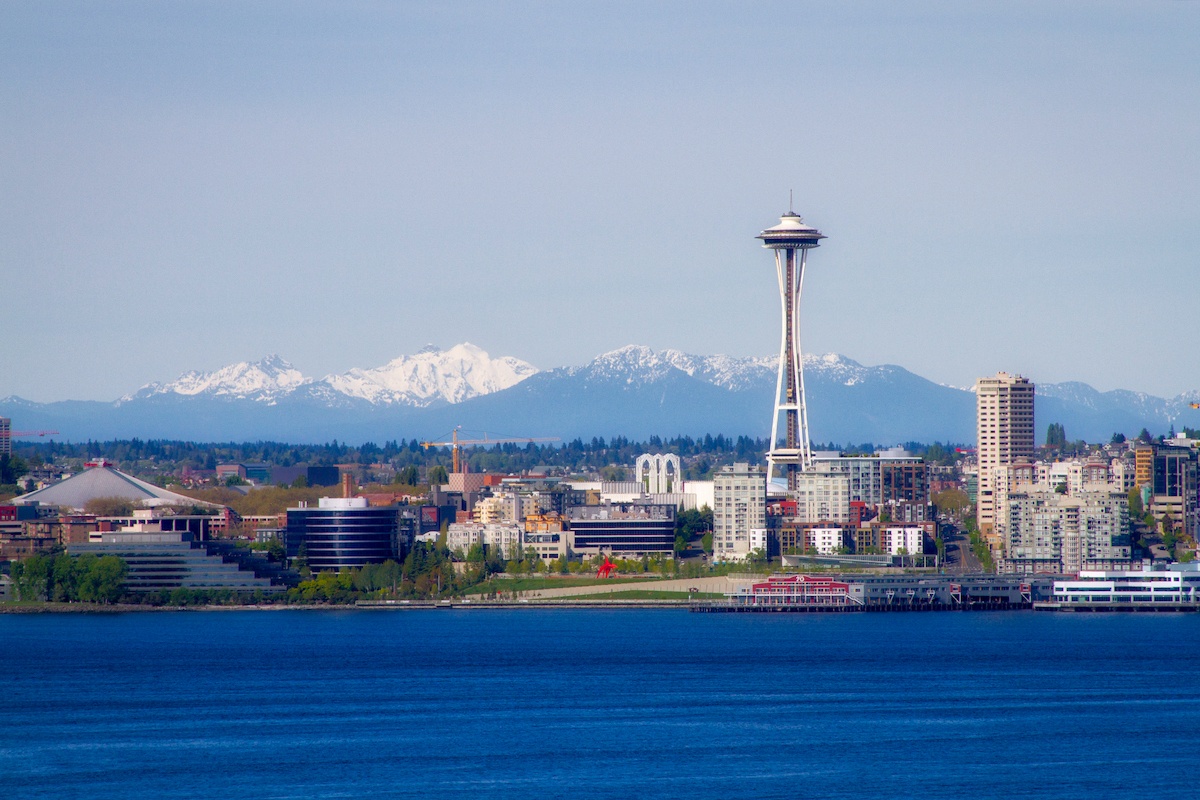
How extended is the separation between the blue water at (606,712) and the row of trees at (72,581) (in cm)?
1209

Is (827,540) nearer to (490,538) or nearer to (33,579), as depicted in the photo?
(490,538)

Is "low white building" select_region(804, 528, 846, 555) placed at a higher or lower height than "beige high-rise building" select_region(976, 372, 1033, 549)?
lower

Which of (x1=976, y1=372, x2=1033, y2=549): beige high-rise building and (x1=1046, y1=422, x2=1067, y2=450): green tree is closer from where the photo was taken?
(x1=976, y1=372, x2=1033, y2=549): beige high-rise building

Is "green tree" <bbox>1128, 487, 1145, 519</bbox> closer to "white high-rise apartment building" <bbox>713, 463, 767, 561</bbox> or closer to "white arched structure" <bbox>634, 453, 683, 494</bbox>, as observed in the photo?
"white high-rise apartment building" <bbox>713, 463, 767, 561</bbox>

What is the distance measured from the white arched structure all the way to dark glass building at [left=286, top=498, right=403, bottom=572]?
31.1 metres

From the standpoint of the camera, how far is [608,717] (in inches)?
1678

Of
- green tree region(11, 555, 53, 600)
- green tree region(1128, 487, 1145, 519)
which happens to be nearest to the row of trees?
green tree region(11, 555, 53, 600)

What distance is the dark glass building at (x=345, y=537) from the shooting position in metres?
85.2

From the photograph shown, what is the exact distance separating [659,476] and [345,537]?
134 ft

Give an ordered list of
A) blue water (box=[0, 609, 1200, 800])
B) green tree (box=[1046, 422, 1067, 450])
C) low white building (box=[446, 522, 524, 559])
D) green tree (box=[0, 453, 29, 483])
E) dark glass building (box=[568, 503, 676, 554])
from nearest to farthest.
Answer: blue water (box=[0, 609, 1200, 800])
low white building (box=[446, 522, 524, 559])
dark glass building (box=[568, 503, 676, 554])
green tree (box=[0, 453, 29, 483])
green tree (box=[1046, 422, 1067, 450])

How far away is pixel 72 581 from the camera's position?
77.9m

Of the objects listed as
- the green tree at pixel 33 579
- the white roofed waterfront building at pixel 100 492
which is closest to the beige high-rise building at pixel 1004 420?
the white roofed waterfront building at pixel 100 492

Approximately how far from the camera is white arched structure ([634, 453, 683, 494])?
11888cm

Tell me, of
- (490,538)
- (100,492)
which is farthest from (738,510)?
(100,492)
